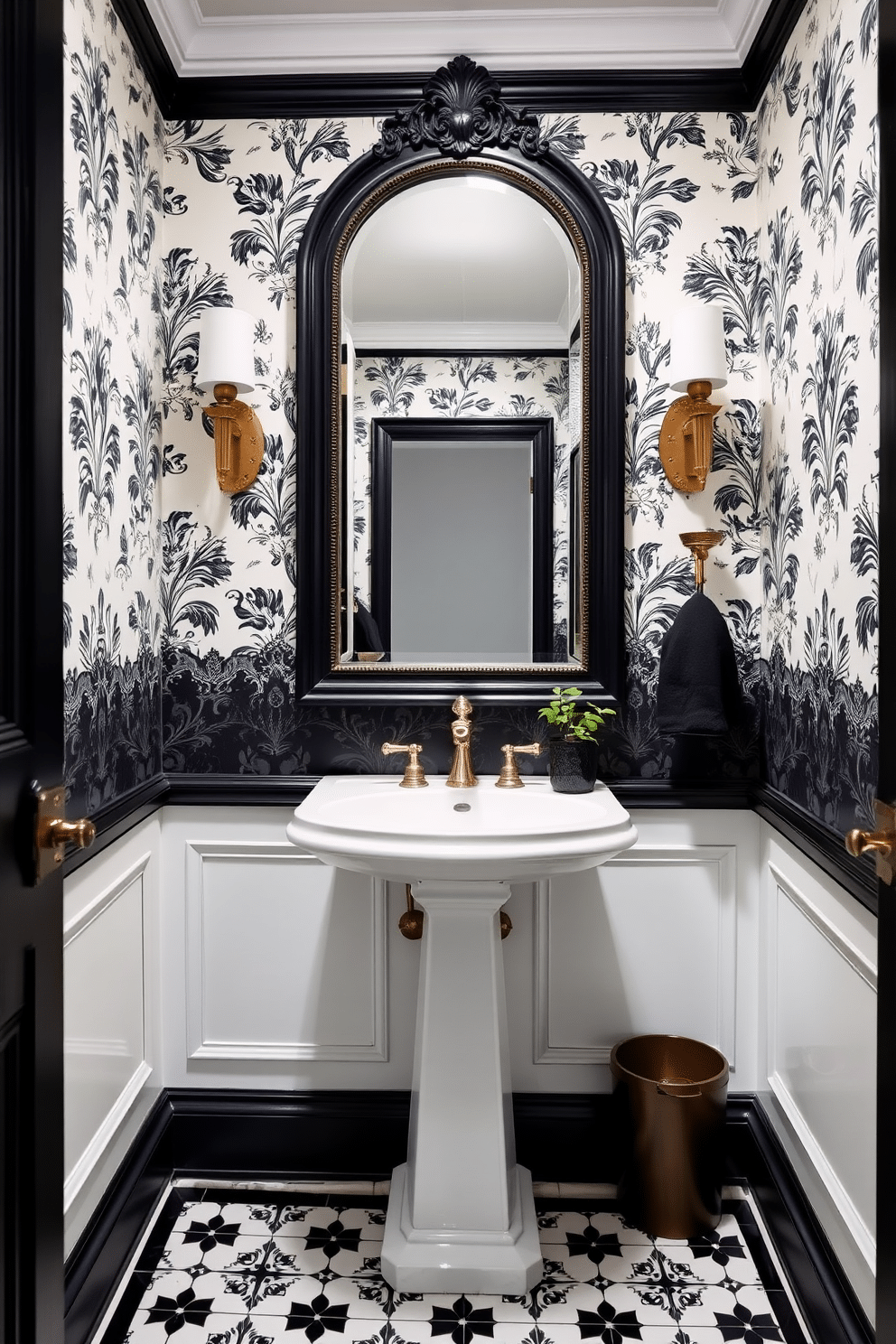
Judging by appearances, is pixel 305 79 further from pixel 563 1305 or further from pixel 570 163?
pixel 563 1305

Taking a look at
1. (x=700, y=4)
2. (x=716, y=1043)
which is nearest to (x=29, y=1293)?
(x=716, y=1043)

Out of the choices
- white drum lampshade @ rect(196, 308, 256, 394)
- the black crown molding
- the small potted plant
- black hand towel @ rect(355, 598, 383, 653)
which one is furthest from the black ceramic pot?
the black crown molding

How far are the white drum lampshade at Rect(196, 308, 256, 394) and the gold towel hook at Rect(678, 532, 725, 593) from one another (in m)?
0.97

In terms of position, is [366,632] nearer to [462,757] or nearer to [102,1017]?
[462,757]

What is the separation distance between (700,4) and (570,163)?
39cm

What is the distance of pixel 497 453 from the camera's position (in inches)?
74.7

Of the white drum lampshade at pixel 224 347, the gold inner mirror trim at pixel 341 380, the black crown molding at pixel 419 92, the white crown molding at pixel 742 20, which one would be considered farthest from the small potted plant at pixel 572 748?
the white crown molding at pixel 742 20

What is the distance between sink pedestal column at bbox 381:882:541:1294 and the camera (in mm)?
1590

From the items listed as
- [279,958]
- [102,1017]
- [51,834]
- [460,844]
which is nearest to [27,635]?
[51,834]

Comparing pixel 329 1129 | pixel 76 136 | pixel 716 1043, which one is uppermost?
pixel 76 136

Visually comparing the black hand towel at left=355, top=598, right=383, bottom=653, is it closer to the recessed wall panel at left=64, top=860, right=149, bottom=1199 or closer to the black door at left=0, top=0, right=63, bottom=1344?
the recessed wall panel at left=64, top=860, right=149, bottom=1199

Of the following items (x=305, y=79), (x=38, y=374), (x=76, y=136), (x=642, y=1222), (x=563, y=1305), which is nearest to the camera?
(x=38, y=374)

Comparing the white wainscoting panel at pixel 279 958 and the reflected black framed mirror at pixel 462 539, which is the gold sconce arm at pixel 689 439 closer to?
the reflected black framed mirror at pixel 462 539

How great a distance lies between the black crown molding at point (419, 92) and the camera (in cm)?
187
